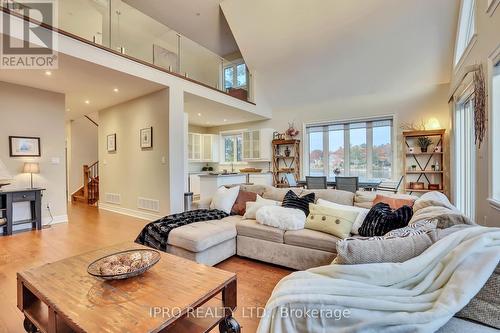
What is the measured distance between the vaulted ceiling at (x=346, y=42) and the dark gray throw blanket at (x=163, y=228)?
14.6 ft

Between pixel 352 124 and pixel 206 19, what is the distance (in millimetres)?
4564

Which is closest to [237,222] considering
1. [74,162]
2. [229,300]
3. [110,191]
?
[229,300]

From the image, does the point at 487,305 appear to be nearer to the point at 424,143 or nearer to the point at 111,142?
the point at 424,143

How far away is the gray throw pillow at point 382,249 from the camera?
1261 mm

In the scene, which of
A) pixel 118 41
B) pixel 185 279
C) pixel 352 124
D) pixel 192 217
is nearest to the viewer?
pixel 185 279

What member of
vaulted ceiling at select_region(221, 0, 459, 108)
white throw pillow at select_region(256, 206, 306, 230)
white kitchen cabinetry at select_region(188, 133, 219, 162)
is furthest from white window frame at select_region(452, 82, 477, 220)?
white kitchen cabinetry at select_region(188, 133, 219, 162)

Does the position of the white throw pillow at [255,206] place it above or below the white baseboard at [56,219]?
above

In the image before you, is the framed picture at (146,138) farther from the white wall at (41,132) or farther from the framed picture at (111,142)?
the white wall at (41,132)

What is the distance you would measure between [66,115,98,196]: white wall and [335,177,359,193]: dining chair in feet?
24.8

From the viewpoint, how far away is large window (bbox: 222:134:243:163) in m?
8.55

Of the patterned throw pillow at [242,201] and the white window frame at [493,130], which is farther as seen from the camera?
the patterned throw pillow at [242,201]

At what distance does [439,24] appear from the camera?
4.53 metres

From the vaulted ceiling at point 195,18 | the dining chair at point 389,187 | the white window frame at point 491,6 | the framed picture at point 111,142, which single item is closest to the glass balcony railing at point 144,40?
the vaulted ceiling at point 195,18

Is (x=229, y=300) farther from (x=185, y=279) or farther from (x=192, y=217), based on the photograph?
(x=192, y=217)
